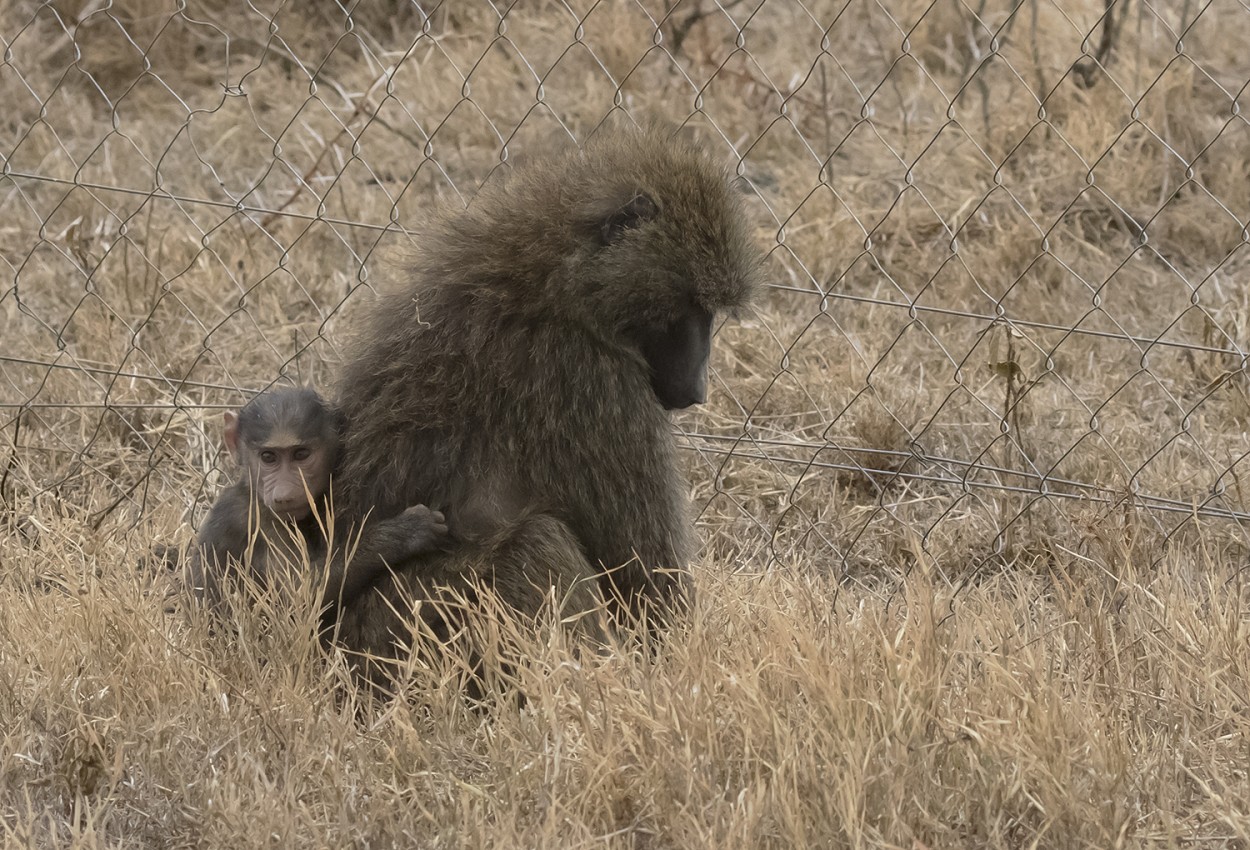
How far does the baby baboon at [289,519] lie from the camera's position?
3.36 meters

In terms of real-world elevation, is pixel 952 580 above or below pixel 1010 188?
below

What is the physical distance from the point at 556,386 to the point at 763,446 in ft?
5.97

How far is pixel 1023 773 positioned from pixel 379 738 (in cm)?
116

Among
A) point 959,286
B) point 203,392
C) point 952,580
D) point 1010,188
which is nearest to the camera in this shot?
point 952,580

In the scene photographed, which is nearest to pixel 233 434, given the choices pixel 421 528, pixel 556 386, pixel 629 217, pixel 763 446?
pixel 421 528

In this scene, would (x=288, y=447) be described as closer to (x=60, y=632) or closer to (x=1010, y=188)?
(x=60, y=632)

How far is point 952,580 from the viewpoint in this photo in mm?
4574

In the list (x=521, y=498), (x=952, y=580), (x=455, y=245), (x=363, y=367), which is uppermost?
(x=455, y=245)

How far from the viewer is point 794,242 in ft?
20.6

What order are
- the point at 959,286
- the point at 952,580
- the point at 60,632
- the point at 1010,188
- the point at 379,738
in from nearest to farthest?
the point at 379,738 < the point at 60,632 < the point at 952,580 < the point at 959,286 < the point at 1010,188

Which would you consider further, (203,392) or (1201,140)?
(1201,140)

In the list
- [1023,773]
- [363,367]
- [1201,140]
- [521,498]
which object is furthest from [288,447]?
[1201,140]

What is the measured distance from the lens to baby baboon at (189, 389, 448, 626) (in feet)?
11.0

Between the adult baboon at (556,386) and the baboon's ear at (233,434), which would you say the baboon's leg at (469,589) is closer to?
the adult baboon at (556,386)
